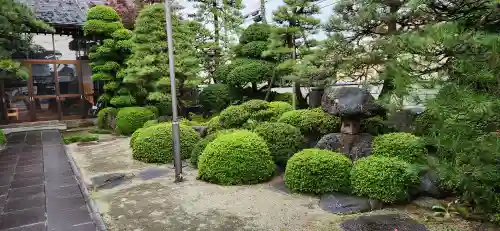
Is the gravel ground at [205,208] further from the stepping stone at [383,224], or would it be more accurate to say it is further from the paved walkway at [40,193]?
the paved walkway at [40,193]

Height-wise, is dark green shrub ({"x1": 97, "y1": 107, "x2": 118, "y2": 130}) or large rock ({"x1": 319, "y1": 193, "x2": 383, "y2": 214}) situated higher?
dark green shrub ({"x1": 97, "y1": 107, "x2": 118, "y2": 130})

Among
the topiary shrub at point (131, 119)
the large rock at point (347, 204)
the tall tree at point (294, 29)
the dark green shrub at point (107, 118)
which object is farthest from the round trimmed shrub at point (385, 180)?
the dark green shrub at point (107, 118)

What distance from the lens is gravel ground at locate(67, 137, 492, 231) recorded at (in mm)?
3455

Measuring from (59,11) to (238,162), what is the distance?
10774 millimetres

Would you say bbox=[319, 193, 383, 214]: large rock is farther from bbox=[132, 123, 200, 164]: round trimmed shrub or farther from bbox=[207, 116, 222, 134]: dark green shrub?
bbox=[132, 123, 200, 164]: round trimmed shrub

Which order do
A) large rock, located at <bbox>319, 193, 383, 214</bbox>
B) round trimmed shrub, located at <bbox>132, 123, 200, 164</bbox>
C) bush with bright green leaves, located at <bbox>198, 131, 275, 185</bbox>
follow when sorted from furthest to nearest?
round trimmed shrub, located at <bbox>132, 123, 200, 164</bbox>
bush with bright green leaves, located at <bbox>198, 131, 275, 185</bbox>
large rock, located at <bbox>319, 193, 383, 214</bbox>

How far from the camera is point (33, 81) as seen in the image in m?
11.6

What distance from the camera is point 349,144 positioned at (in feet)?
15.6

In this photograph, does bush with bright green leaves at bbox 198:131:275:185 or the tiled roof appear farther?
the tiled roof

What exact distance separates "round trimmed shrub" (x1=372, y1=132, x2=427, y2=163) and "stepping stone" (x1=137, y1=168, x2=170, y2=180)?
3406 millimetres

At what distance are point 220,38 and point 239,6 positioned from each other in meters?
1.33

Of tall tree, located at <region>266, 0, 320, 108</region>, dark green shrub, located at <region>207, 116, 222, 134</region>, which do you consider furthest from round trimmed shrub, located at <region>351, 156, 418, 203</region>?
tall tree, located at <region>266, 0, 320, 108</region>

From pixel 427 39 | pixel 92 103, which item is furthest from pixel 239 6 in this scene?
pixel 427 39

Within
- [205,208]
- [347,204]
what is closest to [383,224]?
[347,204]
